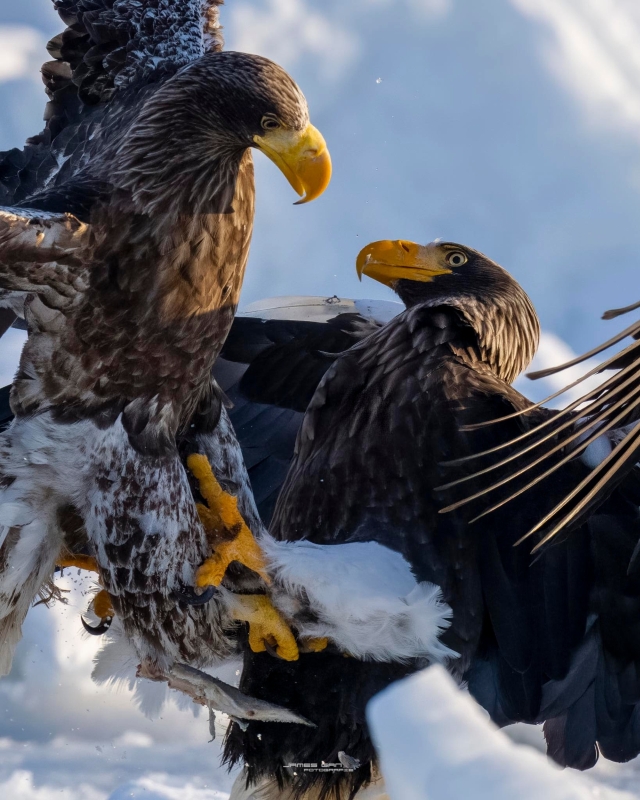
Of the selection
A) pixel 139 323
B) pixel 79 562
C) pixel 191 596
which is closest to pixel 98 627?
pixel 79 562

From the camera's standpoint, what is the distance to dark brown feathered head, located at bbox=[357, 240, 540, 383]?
3355mm

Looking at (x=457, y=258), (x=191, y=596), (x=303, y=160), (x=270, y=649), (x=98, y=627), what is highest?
(x=457, y=258)

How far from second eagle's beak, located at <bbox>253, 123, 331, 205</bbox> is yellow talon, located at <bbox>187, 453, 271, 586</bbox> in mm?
852

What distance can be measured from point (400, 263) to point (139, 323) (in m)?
1.20

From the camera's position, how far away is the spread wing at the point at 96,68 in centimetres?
353

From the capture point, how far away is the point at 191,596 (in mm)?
2754

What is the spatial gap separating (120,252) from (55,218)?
19cm

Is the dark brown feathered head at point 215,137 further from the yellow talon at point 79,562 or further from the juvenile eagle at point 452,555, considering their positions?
the yellow talon at point 79,562

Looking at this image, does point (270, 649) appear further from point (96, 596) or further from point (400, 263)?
point (400, 263)

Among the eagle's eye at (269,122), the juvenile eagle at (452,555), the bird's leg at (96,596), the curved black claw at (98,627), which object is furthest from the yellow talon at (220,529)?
the eagle's eye at (269,122)

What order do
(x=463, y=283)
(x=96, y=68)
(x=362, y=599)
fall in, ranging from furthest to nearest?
(x=96, y=68) → (x=463, y=283) → (x=362, y=599)

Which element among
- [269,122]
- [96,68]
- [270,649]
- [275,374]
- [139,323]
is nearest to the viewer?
[269,122]

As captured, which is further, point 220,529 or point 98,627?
point 98,627

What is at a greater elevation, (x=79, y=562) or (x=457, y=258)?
(x=457, y=258)
